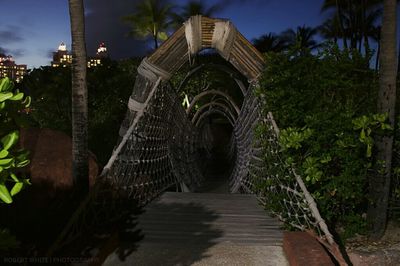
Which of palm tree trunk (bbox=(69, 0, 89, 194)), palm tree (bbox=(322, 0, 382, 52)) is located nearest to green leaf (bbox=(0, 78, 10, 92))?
palm tree trunk (bbox=(69, 0, 89, 194))

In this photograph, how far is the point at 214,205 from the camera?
A: 567cm

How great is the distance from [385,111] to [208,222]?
7.15 feet

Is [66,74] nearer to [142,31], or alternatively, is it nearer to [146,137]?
[146,137]

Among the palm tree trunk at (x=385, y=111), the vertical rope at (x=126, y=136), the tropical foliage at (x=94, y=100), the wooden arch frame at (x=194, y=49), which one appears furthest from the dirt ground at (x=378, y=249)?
the tropical foliage at (x=94, y=100)

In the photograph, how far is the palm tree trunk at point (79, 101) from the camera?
553 centimetres

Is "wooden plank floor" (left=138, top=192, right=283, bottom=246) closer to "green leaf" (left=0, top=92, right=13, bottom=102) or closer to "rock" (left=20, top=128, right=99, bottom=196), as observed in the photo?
"rock" (left=20, top=128, right=99, bottom=196)

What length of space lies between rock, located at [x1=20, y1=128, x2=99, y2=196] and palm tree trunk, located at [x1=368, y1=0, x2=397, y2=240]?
3602mm

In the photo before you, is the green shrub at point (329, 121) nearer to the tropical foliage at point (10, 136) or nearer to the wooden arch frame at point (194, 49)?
the wooden arch frame at point (194, 49)

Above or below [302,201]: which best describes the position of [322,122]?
above

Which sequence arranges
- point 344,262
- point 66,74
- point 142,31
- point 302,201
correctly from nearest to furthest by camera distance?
point 344,262 → point 302,201 → point 66,74 → point 142,31

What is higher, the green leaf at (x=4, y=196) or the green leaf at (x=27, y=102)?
the green leaf at (x=27, y=102)

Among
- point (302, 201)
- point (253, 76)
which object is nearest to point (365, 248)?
point (302, 201)

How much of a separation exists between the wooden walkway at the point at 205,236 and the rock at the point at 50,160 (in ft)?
4.16

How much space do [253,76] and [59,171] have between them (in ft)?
9.43
